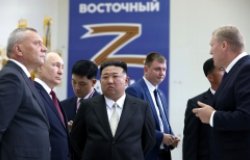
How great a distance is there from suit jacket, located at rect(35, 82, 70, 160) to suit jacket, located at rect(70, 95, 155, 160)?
182 mm

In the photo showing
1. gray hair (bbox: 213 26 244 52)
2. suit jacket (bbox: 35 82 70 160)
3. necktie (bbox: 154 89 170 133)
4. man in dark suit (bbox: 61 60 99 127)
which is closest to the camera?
gray hair (bbox: 213 26 244 52)

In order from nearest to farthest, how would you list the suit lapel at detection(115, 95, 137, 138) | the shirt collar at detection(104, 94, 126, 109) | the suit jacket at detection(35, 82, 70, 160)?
the suit jacket at detection(35, 82, 70, 160), the suit lapel at detection(115, 95, 137, 138), the shirt collar at detection(104, 94, 126, 109)

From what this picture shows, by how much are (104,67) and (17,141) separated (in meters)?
0.99

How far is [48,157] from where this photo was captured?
7.48 feet

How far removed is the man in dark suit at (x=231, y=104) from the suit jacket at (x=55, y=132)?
0.90 metres

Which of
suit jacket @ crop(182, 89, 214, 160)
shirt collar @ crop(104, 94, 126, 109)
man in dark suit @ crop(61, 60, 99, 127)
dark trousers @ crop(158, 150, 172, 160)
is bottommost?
dark trousers @ crop(158, 150, 172, 160)

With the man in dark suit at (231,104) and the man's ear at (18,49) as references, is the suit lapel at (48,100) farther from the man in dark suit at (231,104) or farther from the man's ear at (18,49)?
the man in dark suit at (231,104)

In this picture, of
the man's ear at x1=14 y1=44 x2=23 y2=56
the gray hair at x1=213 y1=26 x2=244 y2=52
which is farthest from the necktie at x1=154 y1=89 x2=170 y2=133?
the man's ear at x1=14 y1=44 x2=23 y2=56

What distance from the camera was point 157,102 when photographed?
11.7 feet

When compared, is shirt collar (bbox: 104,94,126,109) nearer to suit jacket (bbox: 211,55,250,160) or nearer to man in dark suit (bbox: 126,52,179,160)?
man in dark suit (bbox: 126,52,179,160)

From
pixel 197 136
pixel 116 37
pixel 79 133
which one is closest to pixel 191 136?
pixel 197 136

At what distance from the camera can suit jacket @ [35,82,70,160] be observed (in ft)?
8.48

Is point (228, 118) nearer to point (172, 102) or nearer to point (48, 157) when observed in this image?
point (48, 157)

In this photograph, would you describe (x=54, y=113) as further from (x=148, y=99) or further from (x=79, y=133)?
(x=148, y=99)
